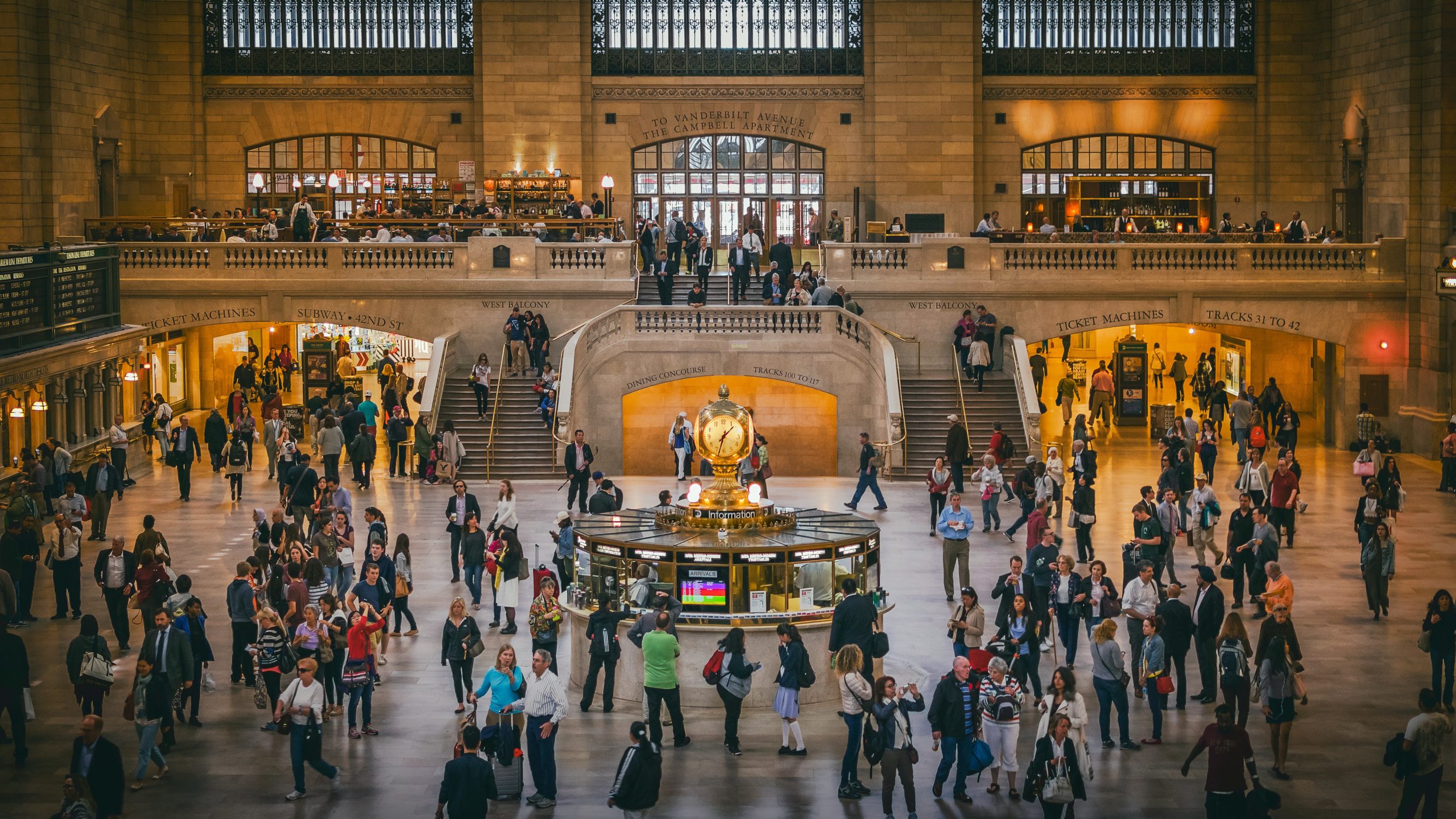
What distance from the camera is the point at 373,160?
46906 millimetres

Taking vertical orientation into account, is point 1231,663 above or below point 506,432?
below

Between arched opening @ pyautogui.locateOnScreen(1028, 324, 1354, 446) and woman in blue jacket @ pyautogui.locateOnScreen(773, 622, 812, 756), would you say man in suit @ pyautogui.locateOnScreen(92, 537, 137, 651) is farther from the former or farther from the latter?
arched opening @ pyautogui.locateOnScreen(1028, 324, 1354, 446)

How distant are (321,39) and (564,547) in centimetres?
2894

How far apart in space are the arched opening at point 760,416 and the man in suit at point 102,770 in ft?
68.6

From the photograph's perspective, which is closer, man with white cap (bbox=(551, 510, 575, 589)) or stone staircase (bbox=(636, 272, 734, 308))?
man with white cap (bbox=(551, 510, 575, 589))

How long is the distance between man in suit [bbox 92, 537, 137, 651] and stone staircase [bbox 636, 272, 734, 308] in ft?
63.5

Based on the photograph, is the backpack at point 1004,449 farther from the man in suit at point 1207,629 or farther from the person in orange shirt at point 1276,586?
the man in suit at point 1207,629

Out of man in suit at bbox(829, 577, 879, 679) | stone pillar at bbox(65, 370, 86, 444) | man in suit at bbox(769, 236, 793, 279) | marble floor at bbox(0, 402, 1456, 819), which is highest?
man in suit at bbox(769, 236, 793, 279)

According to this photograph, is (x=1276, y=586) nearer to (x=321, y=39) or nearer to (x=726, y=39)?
(x=726, y=39)

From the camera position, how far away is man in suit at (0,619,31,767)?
649 inches

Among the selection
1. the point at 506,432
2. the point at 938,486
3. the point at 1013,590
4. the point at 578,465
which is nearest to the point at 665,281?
the point at 506,432

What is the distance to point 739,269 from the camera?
38281mm

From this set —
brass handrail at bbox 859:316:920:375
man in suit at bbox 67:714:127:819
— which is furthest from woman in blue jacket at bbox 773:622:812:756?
brass handrail at bbox 859:316:920:375

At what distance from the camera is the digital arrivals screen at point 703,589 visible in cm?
1755
